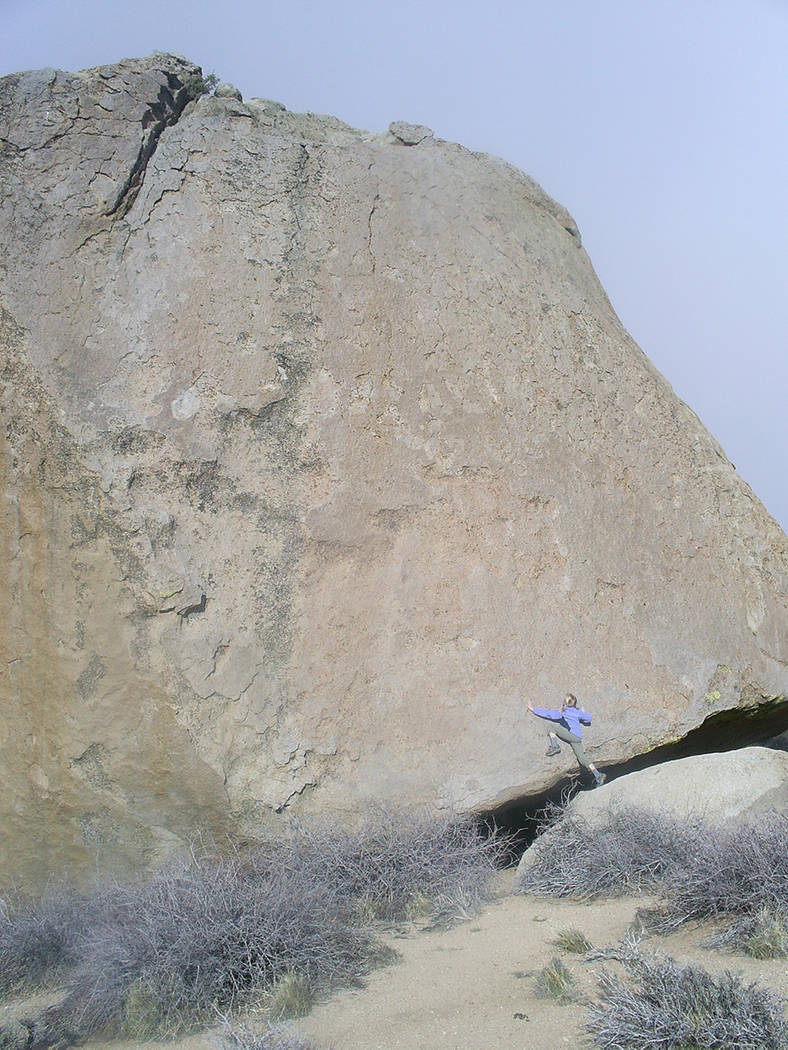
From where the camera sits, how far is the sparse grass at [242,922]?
3111 millimetres

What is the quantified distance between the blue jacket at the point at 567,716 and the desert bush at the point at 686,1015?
1960 millimetres

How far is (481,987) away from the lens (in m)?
3.16

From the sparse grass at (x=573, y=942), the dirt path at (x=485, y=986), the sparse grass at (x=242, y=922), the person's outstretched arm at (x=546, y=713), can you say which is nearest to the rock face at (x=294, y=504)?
the person's outstretched arm at (x=546, y=713)

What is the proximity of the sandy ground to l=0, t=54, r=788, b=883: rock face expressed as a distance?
89 centimetres

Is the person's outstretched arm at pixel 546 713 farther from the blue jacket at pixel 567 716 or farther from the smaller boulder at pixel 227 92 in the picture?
the smaller boulder at pixel 227 92

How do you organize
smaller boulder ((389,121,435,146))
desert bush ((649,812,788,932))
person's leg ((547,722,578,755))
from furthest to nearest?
smaller boulder ((389,121,435,146))
person's leg ((547,722,578,755))
desert bush ((649,812,788,932))

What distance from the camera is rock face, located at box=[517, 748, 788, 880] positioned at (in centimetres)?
421

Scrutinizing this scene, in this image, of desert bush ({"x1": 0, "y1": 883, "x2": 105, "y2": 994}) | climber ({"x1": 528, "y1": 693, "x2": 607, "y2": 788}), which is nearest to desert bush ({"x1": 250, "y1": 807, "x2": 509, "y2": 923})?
climber ({"x1": 528, "y1": 693, "x2": 607, "y2": 788})

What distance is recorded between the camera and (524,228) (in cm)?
599

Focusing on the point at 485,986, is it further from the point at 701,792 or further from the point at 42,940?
the point at 42,940

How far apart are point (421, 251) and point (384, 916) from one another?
12.0 feet

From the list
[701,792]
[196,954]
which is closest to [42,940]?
[196,954]

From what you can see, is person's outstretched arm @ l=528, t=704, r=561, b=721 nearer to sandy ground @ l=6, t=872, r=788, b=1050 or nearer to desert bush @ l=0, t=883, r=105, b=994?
sandy ground @ l=6, t=872, r=788, b=1050

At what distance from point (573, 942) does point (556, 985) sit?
16.3 inches
